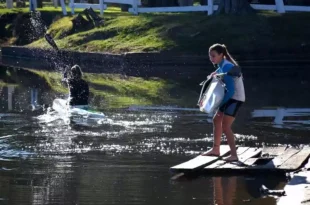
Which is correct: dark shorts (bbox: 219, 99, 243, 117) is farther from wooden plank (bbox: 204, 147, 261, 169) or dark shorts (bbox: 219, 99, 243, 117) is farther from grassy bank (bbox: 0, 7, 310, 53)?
grassy bank (bbox: 0, 7, 310, 53)

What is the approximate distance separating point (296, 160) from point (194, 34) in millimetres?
24512

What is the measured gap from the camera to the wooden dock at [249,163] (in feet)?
42.8

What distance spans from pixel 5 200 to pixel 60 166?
2.42 m

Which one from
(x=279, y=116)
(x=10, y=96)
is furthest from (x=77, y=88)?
(x=10, y=96)

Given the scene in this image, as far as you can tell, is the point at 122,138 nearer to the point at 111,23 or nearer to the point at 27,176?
the point at 27,176

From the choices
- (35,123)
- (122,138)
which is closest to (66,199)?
(122,138)

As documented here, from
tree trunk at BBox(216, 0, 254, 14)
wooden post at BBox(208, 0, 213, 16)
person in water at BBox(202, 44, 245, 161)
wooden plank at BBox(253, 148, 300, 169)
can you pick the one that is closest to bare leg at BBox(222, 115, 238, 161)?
person in water at BBox(202, 44, 245, 161)

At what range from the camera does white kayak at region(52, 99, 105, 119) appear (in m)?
19.5

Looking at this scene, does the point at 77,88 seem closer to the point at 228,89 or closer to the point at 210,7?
the point at 228,89

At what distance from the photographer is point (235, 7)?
3916 cm

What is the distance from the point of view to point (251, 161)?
44.3 ft

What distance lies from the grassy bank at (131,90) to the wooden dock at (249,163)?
8.98m

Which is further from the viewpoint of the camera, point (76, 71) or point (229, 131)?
point (76, 71)

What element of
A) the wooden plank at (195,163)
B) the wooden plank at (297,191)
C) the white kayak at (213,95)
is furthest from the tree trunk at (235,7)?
the wooden plank at (297,191)
